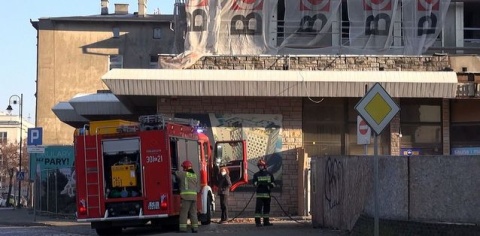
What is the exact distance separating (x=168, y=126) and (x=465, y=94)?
11.0 m

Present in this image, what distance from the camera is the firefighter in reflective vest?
19.6m

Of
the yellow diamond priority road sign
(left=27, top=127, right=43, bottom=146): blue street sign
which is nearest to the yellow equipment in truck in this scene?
the yellow diamond priority road sign

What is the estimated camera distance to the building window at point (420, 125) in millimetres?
27250

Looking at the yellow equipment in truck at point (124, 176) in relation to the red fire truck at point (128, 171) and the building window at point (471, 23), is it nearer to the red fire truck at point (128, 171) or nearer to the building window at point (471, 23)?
the red fire truck at point (128, 171)

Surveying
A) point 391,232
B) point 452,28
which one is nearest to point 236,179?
point 391,232

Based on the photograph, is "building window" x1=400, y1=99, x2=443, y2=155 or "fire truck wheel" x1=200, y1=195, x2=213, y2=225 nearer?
"fire truck wheel" x1=200, y1=195, x2=213, y2=225

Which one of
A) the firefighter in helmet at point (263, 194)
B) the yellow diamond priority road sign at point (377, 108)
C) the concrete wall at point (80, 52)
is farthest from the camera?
the concrete wall at point (80, 52)

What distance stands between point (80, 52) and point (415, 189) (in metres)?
49.0

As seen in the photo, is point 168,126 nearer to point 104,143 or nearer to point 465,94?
point 104,143

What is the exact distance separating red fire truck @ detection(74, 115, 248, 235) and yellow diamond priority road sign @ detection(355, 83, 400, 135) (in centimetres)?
690

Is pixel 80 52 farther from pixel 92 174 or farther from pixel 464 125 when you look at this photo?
pixel 92 174

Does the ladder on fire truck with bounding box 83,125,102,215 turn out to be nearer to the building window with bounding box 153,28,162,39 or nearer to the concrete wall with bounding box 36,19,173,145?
the concrete wall with bounding box 36,19,173,145

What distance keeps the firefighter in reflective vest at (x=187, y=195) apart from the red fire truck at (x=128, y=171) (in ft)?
0.76

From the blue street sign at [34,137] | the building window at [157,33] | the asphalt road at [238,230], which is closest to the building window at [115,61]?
the building window at [157,33]
